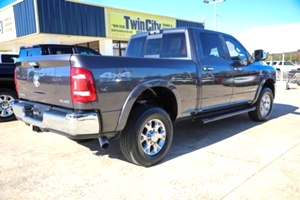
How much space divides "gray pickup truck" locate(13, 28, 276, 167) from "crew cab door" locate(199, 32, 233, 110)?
0.7 inches

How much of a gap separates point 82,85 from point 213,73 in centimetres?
251

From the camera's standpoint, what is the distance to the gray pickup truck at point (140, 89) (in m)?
3.09

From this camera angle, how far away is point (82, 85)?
3.01 m

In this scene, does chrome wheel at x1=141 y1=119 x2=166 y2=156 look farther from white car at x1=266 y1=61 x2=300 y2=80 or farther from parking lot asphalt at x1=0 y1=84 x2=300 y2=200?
white car at x1=266 y1=61 x2=300 y2=80

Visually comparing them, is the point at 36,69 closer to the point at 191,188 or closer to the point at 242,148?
the point at 191,188

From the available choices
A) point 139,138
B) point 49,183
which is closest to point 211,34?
point 139,138

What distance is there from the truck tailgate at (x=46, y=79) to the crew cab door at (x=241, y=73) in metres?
3.03

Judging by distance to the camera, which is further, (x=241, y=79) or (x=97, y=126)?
(x=241, y=79)

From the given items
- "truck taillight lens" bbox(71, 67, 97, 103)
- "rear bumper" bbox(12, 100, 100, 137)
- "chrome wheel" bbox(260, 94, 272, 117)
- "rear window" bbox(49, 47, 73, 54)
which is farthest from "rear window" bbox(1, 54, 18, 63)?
"chrome wheel" bbox(260, 94, 272, 117)

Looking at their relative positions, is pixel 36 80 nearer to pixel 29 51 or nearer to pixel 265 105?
pixel 29 51

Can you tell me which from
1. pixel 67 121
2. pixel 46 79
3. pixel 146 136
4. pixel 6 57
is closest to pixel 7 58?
pixel 6 57

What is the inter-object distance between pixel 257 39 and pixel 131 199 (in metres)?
23.5

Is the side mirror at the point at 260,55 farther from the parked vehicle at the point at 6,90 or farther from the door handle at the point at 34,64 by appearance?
the parked vehicle at the point at 6,90

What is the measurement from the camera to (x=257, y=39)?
2344 centimetres
